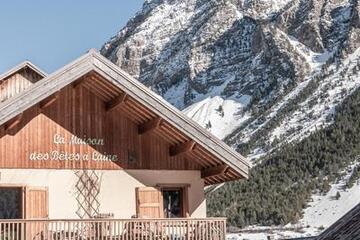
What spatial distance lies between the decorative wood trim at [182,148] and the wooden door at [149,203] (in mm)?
1303

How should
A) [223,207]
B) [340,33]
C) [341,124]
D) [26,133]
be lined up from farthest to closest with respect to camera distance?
[340,33]
[341,124]
[223,207]
[26,133]

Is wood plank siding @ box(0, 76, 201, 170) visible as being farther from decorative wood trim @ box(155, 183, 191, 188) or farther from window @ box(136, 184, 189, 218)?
window @ box(136, 184, 189, 218)

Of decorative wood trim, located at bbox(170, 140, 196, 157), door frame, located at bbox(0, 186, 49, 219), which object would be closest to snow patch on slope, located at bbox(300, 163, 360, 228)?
decorative wood trim, located at bbox(170, 140, 196, 157)

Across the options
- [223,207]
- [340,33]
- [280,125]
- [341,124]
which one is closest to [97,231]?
[223,207]

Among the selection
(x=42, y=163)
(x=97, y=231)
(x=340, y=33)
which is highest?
(x=340, y=33)

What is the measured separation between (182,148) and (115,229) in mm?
3770

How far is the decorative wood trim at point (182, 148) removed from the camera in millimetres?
25062

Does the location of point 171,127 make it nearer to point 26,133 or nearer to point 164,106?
point 164,106

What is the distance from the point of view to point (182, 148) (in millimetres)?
25484

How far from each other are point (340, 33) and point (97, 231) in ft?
600

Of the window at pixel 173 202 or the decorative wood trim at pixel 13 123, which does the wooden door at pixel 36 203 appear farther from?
the window at pixel 173 202

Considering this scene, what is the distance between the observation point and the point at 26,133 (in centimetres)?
2430

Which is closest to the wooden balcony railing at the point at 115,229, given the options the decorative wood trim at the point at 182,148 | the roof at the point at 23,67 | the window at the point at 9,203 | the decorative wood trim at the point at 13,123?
the window at the point at 9,203

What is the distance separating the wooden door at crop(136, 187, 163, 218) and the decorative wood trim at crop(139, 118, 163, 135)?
71.3 inches
